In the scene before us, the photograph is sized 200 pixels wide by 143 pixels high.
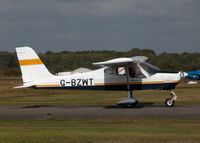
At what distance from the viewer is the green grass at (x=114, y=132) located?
11.5 metres

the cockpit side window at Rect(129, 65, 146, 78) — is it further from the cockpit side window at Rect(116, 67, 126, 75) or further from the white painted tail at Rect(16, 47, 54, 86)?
the white painted tail at Rect(16, 47, 54, 86)

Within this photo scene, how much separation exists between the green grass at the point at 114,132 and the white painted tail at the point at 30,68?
636 centimetres

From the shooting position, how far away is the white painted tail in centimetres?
2323

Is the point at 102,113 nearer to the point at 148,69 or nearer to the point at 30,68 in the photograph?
the point at 148,69

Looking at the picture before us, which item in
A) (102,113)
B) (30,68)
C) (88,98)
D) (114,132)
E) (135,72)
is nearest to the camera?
(114,132)

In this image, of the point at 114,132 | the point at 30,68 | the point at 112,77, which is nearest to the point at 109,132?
the point at 114,132

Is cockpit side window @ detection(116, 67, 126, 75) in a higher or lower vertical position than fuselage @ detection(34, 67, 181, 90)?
higher

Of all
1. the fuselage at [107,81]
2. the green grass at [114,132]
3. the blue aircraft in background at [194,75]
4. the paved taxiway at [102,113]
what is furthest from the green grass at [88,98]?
the blue aircraft in background at [194,75]

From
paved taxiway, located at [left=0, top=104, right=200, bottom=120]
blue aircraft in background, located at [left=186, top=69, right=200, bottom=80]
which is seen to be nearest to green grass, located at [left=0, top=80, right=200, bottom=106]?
paved taxiway, located at [left=0, top=104, right=200, bottom=120]

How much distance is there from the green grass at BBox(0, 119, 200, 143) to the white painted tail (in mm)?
6362

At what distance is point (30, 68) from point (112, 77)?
4255 millimetres

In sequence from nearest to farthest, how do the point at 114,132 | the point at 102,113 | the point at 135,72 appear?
the point at 114,132 < the point at 102,113 < the point at 135,72

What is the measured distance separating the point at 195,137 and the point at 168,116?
6.11 metres

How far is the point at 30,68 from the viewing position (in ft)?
76.6
